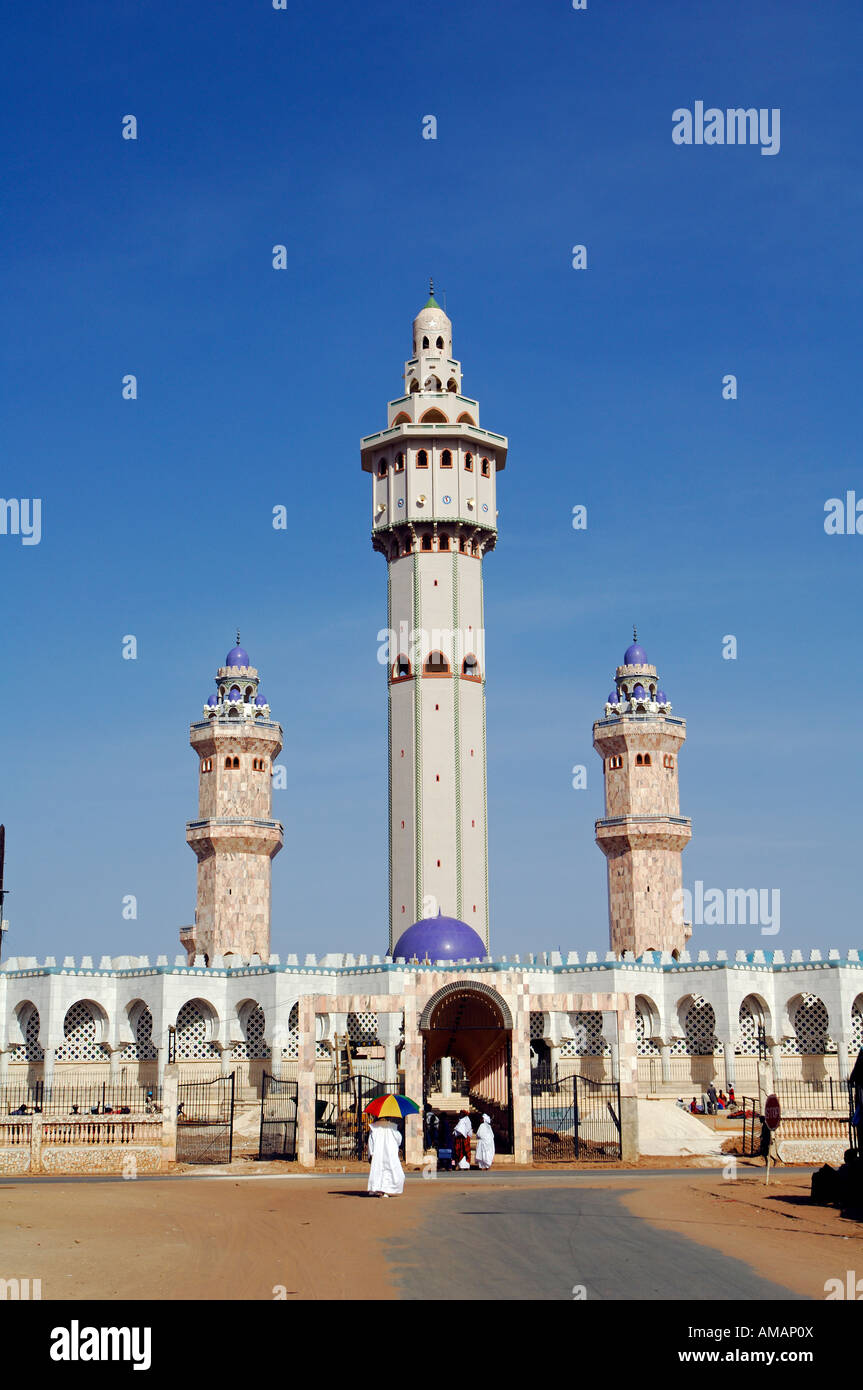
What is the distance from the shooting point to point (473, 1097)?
140ft

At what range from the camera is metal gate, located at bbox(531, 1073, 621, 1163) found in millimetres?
33156

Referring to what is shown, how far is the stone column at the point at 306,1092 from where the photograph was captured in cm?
3238

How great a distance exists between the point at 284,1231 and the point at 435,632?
163ft

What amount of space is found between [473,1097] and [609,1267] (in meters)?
28.4

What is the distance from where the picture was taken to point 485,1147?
31422mm

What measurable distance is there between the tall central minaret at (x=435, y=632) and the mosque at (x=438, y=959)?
104 millimetres

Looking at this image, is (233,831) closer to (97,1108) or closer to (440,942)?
(440,942)

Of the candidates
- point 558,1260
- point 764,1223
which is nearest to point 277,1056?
point 764,1223

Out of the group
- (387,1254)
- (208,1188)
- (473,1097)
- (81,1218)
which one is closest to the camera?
(387,1254)

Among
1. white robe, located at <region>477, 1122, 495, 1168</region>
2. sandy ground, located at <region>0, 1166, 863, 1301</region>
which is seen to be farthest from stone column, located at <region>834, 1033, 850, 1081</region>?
sandy ground, located at <region>0, 1166, 863, 1301</region>

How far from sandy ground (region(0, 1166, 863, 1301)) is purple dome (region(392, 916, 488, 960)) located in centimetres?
2897

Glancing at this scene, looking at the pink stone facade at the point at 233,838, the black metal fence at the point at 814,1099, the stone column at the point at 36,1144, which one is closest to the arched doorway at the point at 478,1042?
the black metal fence at the point at 814,1099
